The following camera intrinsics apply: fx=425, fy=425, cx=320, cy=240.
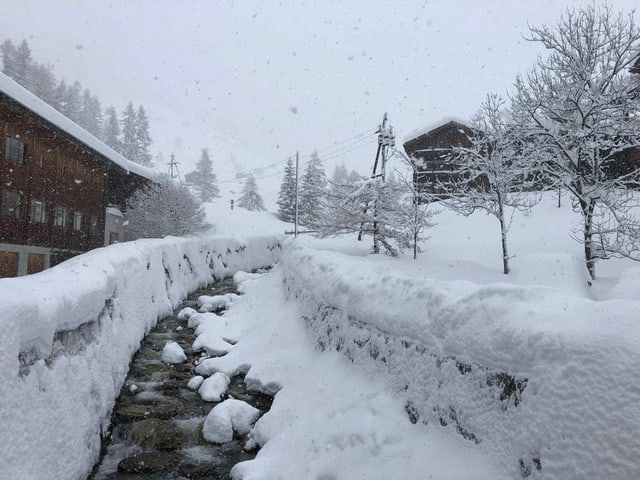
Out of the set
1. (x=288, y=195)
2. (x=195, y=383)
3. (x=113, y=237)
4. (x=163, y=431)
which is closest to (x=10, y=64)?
(x=113, y=237)

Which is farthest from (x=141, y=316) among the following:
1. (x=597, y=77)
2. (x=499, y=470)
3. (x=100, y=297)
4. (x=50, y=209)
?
(x=50, y=209)

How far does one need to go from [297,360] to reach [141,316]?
3857 mm

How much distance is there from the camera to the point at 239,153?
191000 millimetres

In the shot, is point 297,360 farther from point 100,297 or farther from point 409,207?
point 409,207

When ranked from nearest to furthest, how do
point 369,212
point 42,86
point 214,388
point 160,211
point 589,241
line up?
Result: 1. point 214,388
2. point 589,241
3. point 369,212
4. point 160,211
5. point 42,86

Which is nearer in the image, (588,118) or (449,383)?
(449,383)

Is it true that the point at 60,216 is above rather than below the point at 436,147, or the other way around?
below

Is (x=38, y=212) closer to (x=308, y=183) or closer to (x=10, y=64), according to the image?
(x=308, y=183)

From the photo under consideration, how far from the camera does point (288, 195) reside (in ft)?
180

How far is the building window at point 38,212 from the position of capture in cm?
2114

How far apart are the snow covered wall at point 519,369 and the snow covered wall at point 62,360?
2.96 m

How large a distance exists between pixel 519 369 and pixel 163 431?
14.4ft

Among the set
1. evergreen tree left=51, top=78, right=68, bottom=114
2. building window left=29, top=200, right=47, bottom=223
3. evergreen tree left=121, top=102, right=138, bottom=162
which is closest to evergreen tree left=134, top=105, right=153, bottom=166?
evergreen tree left=121, top=102, right=138, bottom=162

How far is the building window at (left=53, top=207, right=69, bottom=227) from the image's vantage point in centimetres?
2311
